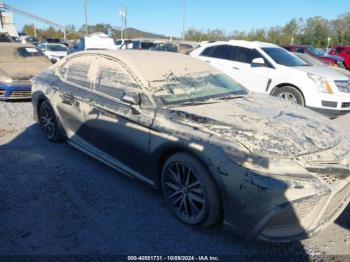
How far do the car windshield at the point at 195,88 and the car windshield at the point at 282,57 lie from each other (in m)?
4.02

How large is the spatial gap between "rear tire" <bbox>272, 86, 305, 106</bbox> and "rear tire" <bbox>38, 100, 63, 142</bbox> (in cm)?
486

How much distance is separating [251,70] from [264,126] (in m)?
5.23

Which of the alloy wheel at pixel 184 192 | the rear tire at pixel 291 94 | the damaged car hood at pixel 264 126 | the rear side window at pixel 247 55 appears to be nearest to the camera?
the damaged car hood at pixel 264 126

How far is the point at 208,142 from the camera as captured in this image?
2732 mm

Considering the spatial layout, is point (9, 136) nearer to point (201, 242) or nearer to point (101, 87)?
point (101, 87)

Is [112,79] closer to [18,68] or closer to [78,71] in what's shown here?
[78,71]

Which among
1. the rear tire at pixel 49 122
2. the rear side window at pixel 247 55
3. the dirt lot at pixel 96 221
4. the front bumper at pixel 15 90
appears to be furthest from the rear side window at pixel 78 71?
the rear side window at pixel 247 55

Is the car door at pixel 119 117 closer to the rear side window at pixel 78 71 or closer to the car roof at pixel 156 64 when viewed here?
the car roof at pixel 156 64

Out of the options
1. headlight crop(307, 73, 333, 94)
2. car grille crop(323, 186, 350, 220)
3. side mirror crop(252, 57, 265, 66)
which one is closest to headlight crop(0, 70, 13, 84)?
side mirror crop(252, 57, 265, 66)

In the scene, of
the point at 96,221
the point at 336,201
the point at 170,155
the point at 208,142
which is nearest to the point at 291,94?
the point at 336,201

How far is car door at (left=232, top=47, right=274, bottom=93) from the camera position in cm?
764

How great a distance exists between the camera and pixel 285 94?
7.34 metres

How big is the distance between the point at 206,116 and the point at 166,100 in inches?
20.4

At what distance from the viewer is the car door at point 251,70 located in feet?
25.1
